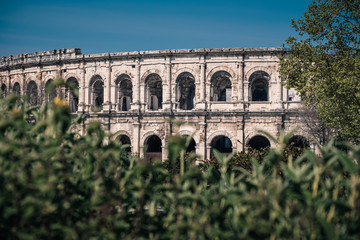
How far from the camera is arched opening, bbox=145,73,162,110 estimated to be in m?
23.1

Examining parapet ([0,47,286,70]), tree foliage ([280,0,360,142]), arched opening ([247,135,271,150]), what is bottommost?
arched opening ([247,135,271,150])

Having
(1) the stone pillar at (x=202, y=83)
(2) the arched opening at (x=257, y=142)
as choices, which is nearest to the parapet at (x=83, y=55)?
(1) the stone pillar at (x=202, y=83)

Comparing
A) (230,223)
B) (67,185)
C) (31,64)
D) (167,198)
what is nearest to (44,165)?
(67,185)

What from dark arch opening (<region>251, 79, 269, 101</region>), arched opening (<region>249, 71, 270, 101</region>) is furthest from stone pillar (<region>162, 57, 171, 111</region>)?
dark arch opening (<region>251, 79, 269, 101</region>)

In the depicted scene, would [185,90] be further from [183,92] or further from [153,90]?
[153,90]

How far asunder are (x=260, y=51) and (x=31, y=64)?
16075 millimetres

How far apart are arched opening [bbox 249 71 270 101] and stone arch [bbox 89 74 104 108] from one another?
1000 centimetres

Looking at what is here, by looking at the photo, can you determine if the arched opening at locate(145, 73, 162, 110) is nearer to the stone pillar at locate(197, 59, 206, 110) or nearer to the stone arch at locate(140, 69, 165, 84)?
the stone arch at locate(140, 69, 165, 84)

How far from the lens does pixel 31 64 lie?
25484mm

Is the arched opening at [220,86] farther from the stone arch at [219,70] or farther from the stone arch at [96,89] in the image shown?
the stone arch at [96,89]

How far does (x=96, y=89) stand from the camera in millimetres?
24516

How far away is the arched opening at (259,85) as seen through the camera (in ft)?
71.3

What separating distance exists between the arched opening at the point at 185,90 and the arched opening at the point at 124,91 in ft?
11.5

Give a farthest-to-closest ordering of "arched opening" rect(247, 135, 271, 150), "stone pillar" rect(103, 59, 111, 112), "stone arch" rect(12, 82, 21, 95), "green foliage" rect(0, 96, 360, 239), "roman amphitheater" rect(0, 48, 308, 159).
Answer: "stone arch" rect(12, 82, 21, 95)
"arched opening" rect(247, 135, 271, 150)
"stone pillar" rect(103, 59, 111, 112)
"roman amphitheater" rect(0, 48, 308, 159)
"green foliage" rect(0, 96, 360, 239)
